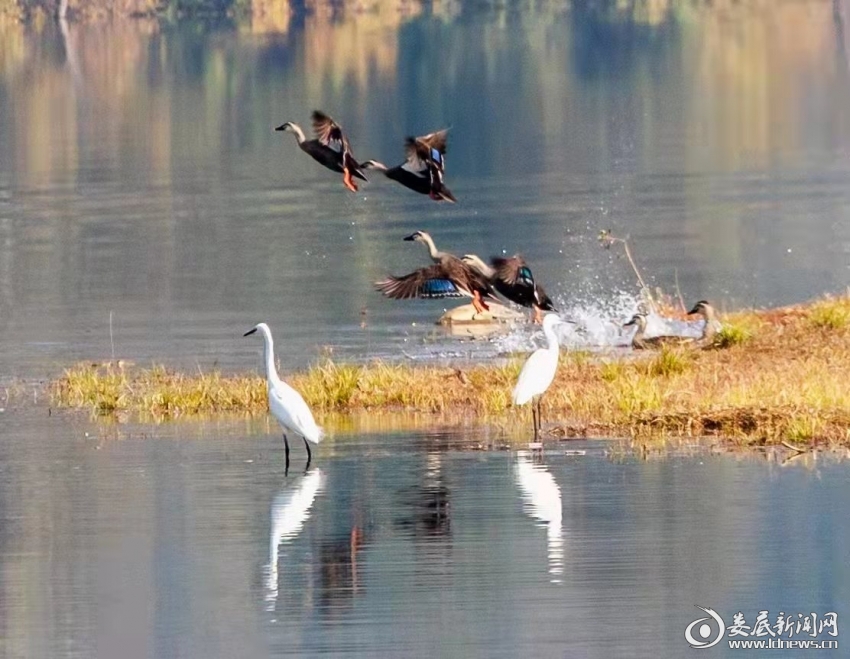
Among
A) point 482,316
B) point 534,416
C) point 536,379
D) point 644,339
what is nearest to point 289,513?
point 534,416

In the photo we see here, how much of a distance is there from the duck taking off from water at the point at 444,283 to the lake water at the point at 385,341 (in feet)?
3.97

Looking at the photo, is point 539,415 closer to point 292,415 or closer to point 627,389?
point 627,389

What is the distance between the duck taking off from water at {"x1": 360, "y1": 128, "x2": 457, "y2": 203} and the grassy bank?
1.88 meters

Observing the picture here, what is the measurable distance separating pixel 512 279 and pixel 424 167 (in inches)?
51.6

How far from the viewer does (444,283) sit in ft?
62.8

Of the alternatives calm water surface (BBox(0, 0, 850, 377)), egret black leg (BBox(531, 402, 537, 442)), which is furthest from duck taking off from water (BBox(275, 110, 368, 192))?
calm water surface (BBox(0, 0, 850, 377))

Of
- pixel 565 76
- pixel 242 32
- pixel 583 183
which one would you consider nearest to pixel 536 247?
pixel 583 183

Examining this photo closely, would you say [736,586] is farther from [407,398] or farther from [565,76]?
[565,76]

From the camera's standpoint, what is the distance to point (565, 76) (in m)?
94.0

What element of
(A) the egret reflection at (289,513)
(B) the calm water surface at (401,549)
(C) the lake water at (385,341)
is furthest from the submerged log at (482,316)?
(A) the egret reflection at (289,513)

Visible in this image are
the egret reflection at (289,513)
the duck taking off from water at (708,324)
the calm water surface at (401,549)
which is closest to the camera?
the calm water surface at (401,549)

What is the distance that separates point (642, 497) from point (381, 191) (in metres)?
36.3

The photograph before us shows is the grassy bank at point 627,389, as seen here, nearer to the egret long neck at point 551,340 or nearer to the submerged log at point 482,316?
the egret long neck at point 551,340

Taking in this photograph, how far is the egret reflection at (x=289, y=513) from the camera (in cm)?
1364
